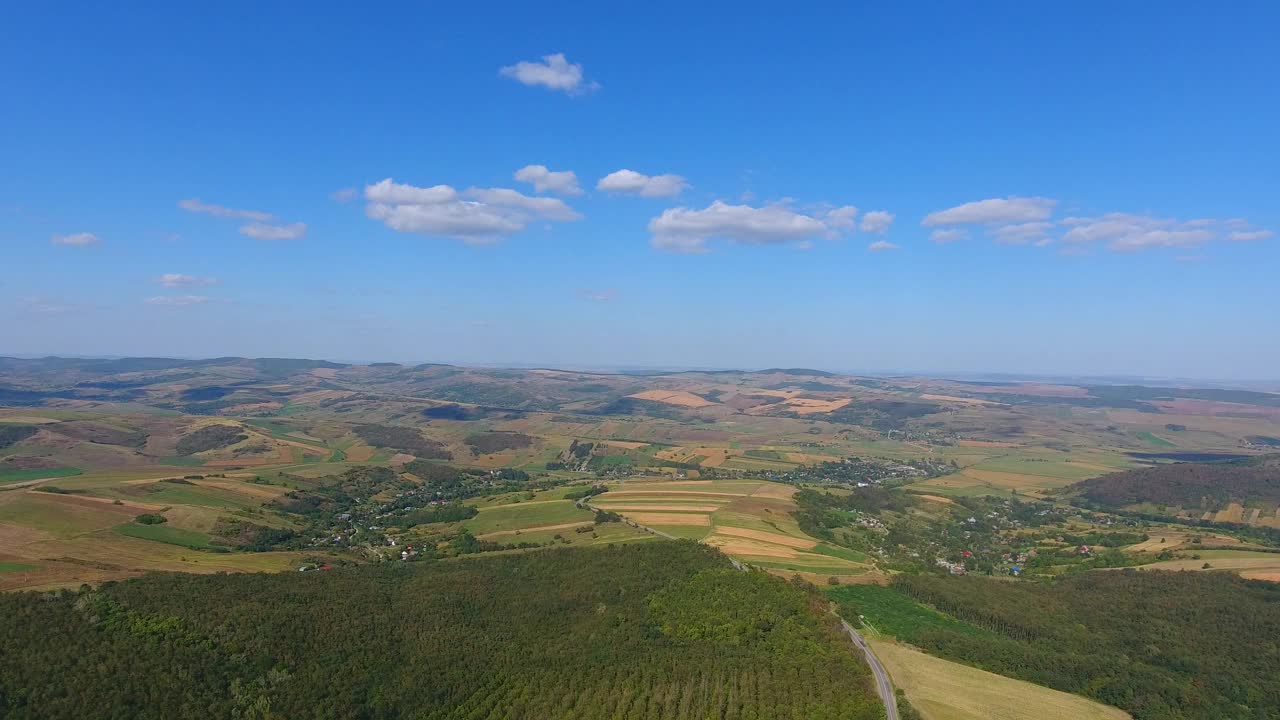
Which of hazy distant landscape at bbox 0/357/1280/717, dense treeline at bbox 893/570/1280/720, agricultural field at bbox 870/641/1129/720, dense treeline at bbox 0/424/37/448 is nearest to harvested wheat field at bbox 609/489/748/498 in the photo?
hazy distant landscape at bbox 0/357/1280/717

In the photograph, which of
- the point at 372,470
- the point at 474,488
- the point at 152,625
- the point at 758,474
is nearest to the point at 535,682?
the point at 152,625

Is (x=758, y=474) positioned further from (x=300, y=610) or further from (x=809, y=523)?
(x=300, y=610)

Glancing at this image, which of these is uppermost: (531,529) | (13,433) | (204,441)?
(13,433)

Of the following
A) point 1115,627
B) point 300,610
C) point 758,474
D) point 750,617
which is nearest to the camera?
point 300,610

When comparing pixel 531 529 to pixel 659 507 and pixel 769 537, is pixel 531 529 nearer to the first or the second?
pixel 659 507

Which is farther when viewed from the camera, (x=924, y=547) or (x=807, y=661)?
→ (x=924, y=547)

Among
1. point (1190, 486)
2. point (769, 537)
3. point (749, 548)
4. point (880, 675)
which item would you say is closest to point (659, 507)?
point (769, 537)
